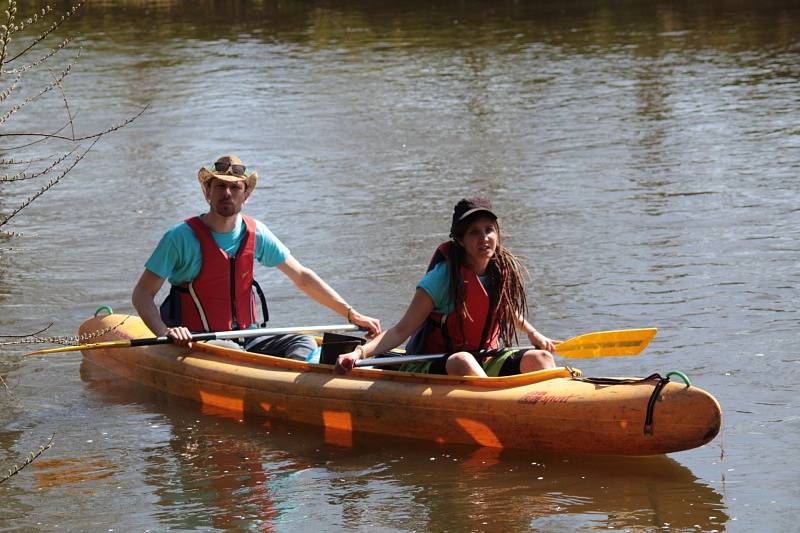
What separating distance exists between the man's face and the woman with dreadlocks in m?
1.04

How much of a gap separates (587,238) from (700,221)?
3.02 feet

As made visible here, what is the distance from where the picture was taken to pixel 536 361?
5.72 metres

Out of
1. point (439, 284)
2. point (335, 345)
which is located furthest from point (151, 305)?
point (439, 284)

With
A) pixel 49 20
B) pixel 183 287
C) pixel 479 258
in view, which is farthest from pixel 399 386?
pixel 49 20

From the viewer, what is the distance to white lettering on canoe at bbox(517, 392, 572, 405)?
5488mm

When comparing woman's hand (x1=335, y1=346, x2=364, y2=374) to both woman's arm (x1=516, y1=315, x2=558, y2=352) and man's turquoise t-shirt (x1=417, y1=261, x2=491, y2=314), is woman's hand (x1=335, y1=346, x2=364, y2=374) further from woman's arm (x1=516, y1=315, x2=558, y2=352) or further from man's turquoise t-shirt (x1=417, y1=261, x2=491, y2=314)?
woman's arm (x1=516, y1=315, x2=558, y2=352)

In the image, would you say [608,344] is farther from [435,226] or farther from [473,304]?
[435,226]

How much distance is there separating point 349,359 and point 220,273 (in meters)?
0.86

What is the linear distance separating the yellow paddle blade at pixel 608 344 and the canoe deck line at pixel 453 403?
5.8 inches

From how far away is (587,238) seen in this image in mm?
9781

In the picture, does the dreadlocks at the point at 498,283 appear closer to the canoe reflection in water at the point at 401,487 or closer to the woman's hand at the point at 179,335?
the canoe reflection in water at the point at 401,487

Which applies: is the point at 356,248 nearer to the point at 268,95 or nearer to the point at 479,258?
the point at 479,258

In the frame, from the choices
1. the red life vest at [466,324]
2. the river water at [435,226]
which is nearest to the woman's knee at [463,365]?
the red life vest at [466,324]

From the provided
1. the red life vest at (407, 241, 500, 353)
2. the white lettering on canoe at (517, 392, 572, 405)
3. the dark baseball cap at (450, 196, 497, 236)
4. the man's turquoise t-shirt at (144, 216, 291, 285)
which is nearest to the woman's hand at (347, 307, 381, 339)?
the red life vest at (407, 241, 500, 353)
